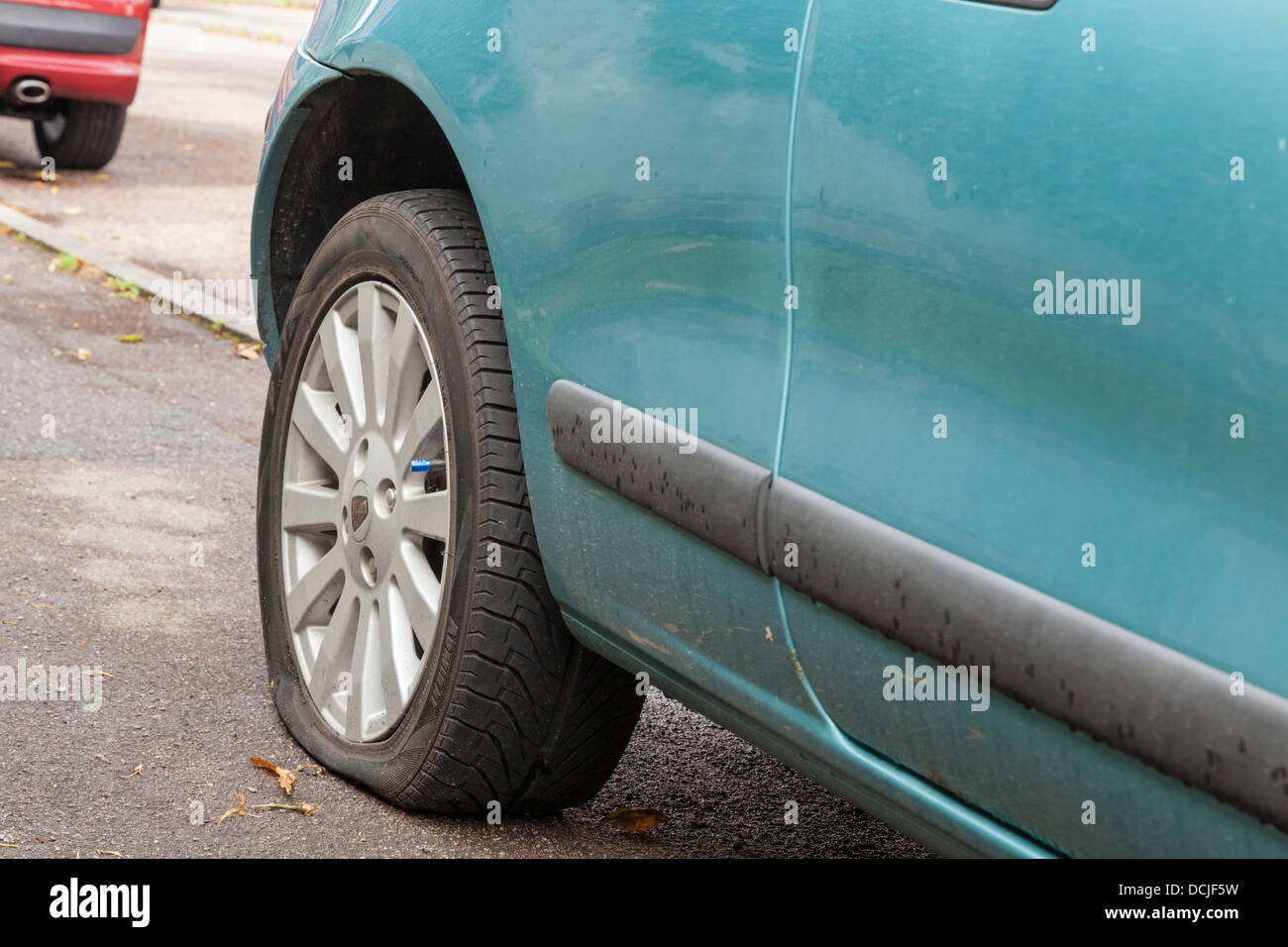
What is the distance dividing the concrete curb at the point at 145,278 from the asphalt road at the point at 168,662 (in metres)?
0.11

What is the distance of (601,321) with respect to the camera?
6.35 ft

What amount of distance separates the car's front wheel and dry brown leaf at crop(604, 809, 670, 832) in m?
0.13

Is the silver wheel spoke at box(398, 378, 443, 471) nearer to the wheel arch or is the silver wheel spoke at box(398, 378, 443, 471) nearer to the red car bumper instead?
the wheel arch

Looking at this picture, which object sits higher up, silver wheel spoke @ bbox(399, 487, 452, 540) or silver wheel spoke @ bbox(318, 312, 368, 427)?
silver wheel spoke @ bbox(318, 312, 368, 427)

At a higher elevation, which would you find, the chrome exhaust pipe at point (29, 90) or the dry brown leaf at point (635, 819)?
the chrome exhaust pipe at point (29, 90)

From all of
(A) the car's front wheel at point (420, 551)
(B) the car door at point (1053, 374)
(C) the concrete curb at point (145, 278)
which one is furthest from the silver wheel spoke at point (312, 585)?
(C) the concrete curb at point (145, 278)

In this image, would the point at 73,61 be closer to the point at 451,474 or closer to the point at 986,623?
the point at 451,474

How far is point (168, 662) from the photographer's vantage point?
9.98 feet

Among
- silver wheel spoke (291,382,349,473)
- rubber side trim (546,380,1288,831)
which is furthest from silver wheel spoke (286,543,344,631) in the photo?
rubber side trim (546,380,1288,831)

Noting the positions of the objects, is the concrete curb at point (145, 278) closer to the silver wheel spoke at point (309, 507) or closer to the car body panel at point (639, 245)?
the silver wheel spoke at point (309, 507)

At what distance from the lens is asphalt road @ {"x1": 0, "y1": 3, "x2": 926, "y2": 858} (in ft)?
7.97

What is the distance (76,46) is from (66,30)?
91mm

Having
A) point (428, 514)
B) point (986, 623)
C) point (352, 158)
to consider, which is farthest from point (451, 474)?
point (986, 623)

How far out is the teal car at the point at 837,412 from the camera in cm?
125
